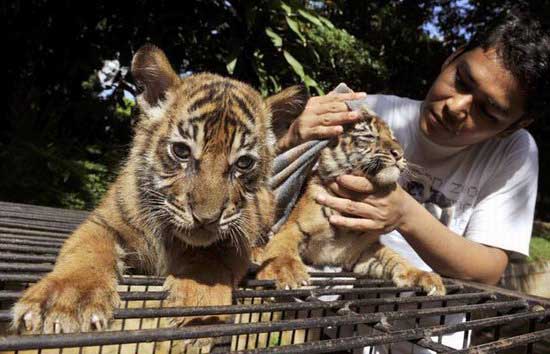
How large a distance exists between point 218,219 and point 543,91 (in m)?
1.68

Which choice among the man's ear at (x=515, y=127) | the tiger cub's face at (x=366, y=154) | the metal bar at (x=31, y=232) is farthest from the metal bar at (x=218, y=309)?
the man's ear at (x=515, y=127)

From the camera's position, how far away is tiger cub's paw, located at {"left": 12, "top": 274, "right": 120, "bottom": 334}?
94 centimetres

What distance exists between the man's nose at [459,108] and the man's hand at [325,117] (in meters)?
0.47

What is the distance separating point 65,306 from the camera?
38.3 inches

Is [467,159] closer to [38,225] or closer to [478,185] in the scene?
[478,185]

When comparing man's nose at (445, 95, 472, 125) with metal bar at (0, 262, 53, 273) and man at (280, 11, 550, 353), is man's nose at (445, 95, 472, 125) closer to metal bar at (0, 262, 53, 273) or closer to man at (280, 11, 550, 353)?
man at (280, 11, 550, 353)

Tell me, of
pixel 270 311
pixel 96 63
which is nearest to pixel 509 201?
pixel 270 311

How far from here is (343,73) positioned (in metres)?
6.07

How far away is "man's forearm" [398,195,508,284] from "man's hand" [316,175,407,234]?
2.5 inches

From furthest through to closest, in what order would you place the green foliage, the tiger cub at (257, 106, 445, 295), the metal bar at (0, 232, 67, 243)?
the green foliage
the tiger cub at (257, 106, 445, 295)
the metal bar at (0, 232, 67, 243)

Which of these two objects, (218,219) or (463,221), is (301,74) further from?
(218,219)

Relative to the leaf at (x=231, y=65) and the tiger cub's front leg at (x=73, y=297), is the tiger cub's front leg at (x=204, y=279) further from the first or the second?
the leaf at (x=231, y=65)

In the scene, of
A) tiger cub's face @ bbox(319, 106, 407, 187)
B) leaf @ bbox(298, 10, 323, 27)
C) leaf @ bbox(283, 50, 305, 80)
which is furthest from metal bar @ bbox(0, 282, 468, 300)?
leaf @ bbox(298, 10, 323, 27)

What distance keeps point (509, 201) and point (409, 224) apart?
2.20 ft
